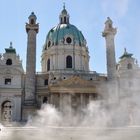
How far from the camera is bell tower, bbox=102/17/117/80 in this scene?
5902 cm

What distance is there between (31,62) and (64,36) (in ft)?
52.0

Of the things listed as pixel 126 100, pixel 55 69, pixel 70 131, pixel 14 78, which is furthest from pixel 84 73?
pixel 70 131

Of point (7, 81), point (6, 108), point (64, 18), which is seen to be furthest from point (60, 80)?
point (6, 108)

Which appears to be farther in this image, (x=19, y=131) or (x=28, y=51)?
(x=28, y=51)

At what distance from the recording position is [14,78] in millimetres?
58031

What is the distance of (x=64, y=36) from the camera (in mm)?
69500

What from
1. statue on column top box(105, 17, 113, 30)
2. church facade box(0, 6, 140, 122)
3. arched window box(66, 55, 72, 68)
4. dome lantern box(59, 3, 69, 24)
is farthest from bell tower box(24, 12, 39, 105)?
dome lantern box(59, 3, 69, 24)

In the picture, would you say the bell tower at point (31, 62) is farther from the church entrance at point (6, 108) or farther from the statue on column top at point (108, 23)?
the statue on column top at point (108, 23)

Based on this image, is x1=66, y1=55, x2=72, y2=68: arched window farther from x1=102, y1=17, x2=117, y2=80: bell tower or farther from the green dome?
x1=102, y1=17, x2=117, y2=80: bell tower

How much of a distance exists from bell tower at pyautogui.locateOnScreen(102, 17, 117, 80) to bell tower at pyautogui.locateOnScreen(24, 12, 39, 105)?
1446cm

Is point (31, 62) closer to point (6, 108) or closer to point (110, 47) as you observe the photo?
point (110, 47)

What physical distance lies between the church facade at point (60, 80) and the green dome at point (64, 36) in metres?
1.74

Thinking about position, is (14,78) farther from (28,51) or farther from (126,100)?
(126,100)

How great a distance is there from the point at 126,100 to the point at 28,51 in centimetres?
2119
